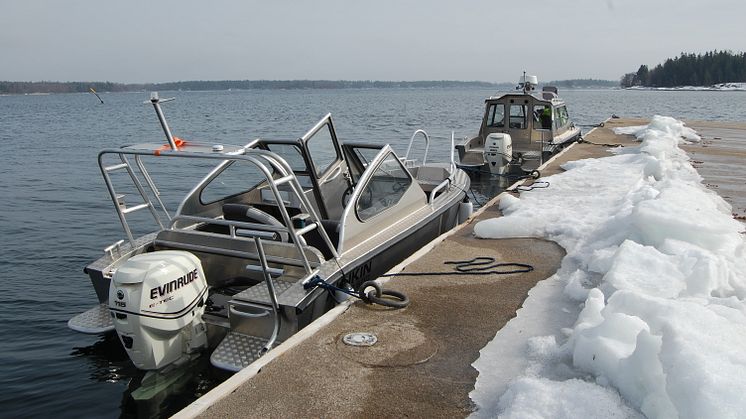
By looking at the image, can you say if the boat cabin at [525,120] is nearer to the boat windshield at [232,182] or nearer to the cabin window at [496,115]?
the cabin window at [496,115]

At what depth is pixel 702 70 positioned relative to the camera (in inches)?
5123

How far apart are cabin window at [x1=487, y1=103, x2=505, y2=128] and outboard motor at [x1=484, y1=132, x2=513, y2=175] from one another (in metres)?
2.34

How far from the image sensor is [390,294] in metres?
5.22

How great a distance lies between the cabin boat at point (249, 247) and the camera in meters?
4.53

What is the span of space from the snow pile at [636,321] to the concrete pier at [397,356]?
20 cm

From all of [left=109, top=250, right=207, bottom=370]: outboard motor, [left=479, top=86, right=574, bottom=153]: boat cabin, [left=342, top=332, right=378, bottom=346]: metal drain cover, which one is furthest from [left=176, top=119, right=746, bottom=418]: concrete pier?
[left=479, top=86, right=574, bottom=153]: boat cabin

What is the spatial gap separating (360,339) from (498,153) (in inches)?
501

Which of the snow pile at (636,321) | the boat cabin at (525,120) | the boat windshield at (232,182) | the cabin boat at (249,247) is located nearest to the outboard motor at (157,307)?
the cabin boat at (249,247)

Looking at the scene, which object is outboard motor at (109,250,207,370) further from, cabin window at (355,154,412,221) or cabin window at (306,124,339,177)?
cabin window at (306,124,339,177)

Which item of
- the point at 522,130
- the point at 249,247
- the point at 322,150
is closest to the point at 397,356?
the point at 249,247

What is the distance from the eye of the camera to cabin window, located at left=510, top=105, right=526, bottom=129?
18516 mm

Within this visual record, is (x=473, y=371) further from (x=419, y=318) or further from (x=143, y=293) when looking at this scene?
(x=143, y=293)

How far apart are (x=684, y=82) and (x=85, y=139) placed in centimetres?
14043

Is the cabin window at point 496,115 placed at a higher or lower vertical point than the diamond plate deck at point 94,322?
higher
